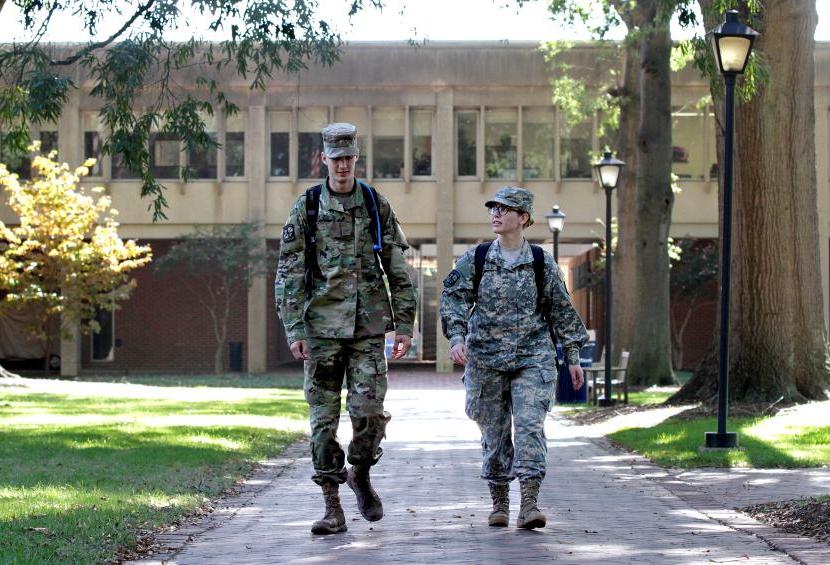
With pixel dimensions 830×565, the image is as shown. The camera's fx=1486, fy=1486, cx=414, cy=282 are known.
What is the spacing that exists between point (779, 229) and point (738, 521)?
9.47 m

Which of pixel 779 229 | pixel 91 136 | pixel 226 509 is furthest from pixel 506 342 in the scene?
pixel 91 136

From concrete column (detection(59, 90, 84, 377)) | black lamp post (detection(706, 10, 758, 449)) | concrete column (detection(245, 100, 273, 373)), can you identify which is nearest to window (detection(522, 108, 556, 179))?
concrete column (detection(245, 100, 273, 373))

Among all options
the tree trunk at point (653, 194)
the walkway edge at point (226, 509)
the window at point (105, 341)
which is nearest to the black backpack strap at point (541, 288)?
the walkway edge at point (226, 509)

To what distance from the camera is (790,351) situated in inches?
712

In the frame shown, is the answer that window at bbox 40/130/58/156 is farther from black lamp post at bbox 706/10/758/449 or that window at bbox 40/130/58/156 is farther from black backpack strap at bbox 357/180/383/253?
black backpack strap at bbox 357/180/383/253

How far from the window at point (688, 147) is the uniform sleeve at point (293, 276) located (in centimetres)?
3701

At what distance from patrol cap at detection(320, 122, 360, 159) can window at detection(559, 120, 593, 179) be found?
36196mm

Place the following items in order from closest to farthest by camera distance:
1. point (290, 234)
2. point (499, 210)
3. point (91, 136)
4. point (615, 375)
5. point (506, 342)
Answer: point (290, 234)
point (506, 342)
point (499, 210)
point (615, 375)
point (91, 136)

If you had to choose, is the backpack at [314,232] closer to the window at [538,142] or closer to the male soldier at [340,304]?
the male soldier at [340,304]

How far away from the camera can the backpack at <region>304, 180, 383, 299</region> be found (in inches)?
325

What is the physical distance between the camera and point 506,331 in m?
8.53

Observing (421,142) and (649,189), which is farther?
(421,142)

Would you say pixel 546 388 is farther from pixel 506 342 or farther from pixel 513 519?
pixel 513 519

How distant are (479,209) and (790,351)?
26.5 metres
